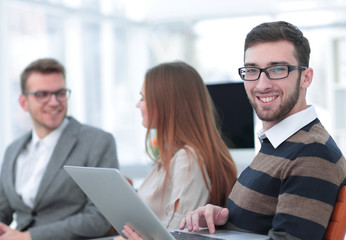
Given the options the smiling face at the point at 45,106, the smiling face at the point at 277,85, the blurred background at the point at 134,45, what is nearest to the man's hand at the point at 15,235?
the smiling face at the point at 45,106

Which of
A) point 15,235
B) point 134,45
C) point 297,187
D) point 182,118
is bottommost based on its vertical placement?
point 15,235

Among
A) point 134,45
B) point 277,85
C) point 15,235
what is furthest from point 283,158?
point 134,45

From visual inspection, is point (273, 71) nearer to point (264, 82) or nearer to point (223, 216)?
point (264, 82)

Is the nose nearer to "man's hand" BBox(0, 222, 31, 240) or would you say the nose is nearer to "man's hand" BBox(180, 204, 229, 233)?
"man's hand" BBox(180, 204, 229, 233)

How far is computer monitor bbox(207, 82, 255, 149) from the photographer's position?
3203mm

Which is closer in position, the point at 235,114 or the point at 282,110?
the point at 282,110

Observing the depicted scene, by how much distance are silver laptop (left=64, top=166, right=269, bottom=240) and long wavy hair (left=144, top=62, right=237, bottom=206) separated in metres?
0.59

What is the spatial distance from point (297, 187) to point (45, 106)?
1711 millimetres

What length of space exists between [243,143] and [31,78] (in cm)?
131

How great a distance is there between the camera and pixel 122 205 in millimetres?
1517

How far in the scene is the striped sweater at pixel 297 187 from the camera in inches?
52.9

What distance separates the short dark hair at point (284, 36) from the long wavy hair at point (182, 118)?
29.1 inches

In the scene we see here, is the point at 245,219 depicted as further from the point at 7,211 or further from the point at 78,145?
the point at 7,211

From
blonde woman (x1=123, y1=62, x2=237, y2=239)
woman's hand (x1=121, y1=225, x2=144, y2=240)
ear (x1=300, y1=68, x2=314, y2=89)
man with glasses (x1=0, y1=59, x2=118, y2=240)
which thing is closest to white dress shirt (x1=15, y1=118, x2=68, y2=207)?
man with glasses (x1=0, y1=59, x2=118, y2=240)
